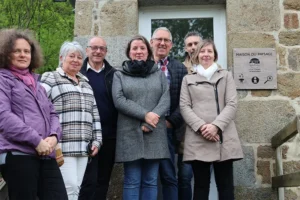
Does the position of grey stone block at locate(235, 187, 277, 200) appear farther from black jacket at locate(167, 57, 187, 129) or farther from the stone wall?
black jacket at locate(167, 57, 187, 129)

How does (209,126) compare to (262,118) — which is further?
(262,118)

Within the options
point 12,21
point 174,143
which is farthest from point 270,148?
point 12,21

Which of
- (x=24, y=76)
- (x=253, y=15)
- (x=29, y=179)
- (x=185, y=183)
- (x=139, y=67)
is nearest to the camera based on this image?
(x=29, y=179)

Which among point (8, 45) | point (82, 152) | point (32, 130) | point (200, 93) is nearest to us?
point (32, 130)

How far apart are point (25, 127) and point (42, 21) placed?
10.2 meters

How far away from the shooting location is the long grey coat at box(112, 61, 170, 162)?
383 centimetres

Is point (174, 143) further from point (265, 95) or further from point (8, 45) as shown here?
point (8, 45)

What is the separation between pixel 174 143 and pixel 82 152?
3.41 feet

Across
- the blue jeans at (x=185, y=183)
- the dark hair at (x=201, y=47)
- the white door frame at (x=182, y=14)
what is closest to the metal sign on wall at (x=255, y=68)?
the white door frame at (x=182, y=14)

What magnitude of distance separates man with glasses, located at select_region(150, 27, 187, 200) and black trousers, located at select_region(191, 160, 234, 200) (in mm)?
358

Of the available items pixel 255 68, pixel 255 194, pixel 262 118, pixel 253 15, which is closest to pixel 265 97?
pixel 262 118

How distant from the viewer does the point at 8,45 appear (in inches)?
124

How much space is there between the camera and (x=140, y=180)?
386 cm

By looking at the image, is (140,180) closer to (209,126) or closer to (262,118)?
(209,126)
